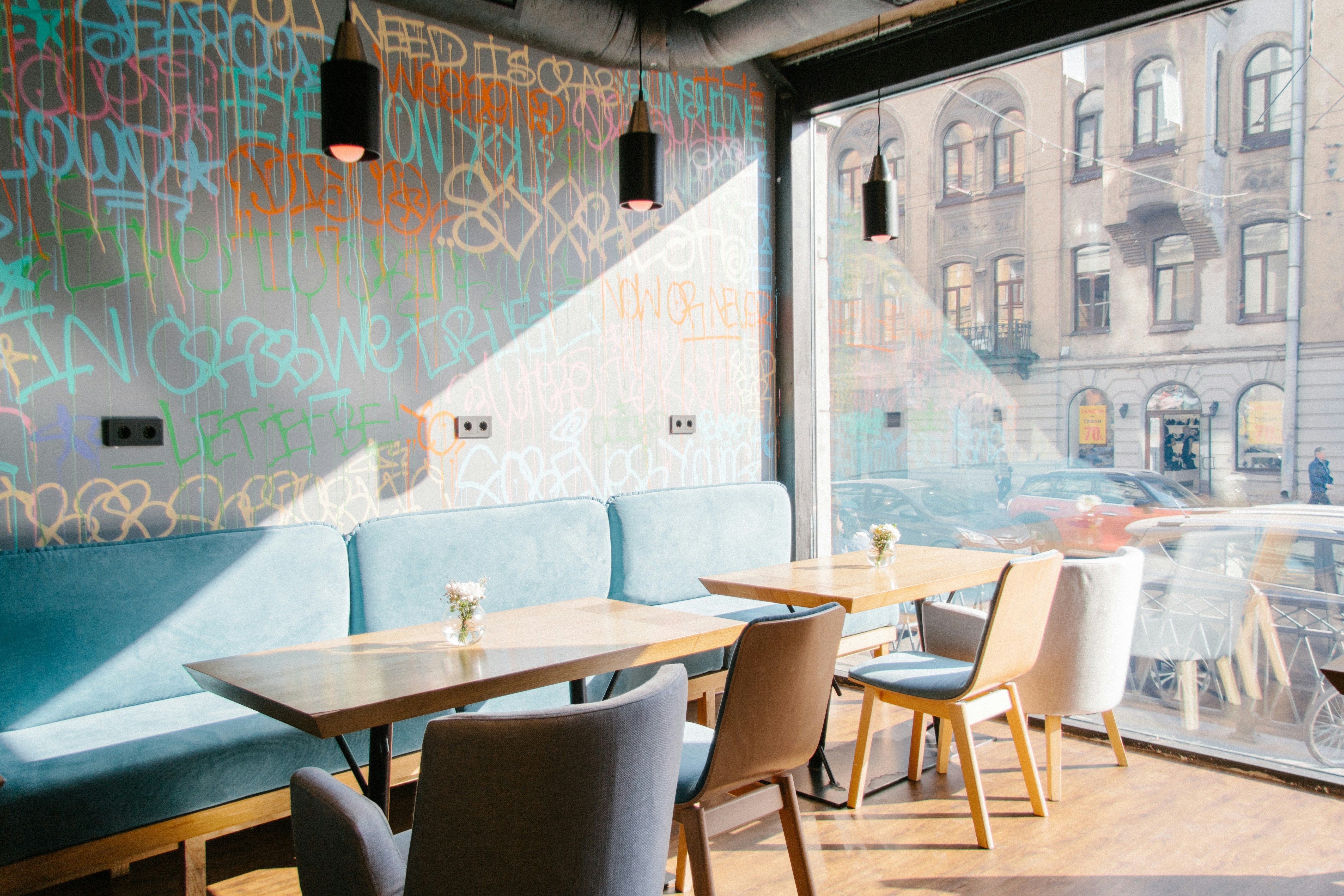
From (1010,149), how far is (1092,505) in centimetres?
167

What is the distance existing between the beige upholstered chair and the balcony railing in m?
1.36

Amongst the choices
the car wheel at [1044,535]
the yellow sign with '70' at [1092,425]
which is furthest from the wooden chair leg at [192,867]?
the yellow sign with '70' at [1092,425]

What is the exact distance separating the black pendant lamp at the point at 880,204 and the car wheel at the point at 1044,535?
1.46m

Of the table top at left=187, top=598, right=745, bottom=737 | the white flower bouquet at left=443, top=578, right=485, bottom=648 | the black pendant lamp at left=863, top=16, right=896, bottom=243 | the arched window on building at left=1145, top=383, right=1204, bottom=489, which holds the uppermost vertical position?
the black pendant lamp at left=863, top=16, right=896, bottom=243

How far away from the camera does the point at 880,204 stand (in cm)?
421

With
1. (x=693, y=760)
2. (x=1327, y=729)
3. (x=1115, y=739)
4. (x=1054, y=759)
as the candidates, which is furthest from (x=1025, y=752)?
(x=693, y=760)

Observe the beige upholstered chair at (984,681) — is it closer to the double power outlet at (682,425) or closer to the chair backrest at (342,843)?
the double power outlet at (682,425)

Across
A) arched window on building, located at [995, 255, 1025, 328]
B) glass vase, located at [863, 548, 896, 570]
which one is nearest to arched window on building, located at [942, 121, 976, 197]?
arched window on building, located at [995, 255, 1025, 328]

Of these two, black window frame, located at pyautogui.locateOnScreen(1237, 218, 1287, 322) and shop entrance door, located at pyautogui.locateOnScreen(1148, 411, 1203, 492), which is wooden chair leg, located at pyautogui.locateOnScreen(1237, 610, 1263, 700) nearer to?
shop entrance door, located at pyautogui.locateOnScreen(1148, 411, 1203, 492)

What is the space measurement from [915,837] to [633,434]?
2.28 m

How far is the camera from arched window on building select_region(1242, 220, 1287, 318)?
11.8 feet

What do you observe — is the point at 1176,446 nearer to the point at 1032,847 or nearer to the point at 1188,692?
the point at 1188,692

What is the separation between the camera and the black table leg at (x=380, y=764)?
236 centimetres

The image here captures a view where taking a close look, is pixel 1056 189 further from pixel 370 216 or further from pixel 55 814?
pixel 55 814
